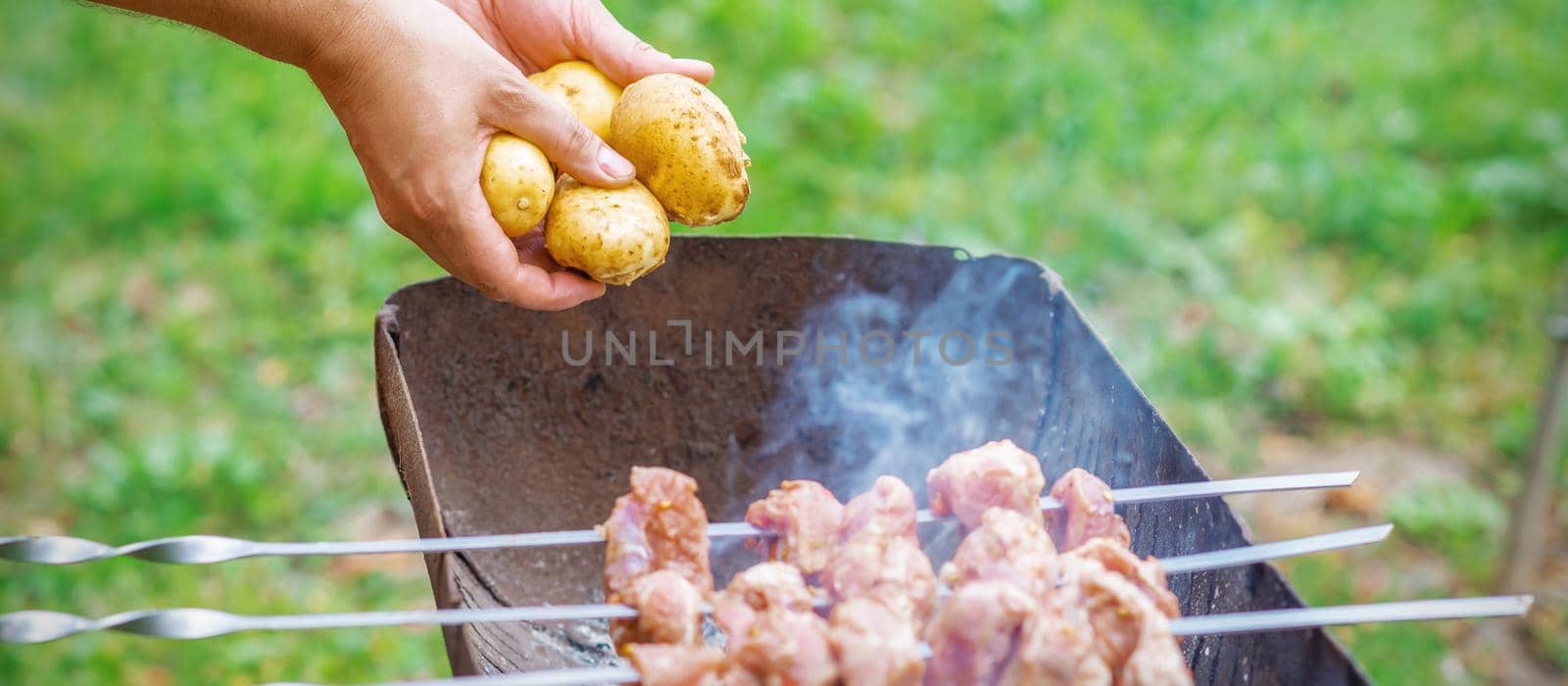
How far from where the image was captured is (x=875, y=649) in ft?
5.91

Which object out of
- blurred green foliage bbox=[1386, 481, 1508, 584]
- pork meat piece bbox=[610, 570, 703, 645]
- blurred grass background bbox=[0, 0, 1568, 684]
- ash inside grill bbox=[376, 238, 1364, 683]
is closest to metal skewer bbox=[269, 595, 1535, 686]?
pork meat piece bbox=[610, 570, 703, 645]

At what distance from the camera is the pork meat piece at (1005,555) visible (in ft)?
6.39

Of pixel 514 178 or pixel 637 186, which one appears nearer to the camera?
pixel 514 178

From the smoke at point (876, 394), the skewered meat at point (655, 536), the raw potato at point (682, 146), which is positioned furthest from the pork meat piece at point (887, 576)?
the smoke at point (876, 394)

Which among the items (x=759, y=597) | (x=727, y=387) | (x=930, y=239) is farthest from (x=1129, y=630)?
(x=930, y=239)

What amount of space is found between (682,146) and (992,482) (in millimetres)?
914

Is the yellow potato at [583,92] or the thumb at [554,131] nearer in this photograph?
the thumb at [554,131]

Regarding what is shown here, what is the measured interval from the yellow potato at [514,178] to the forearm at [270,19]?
38 cm

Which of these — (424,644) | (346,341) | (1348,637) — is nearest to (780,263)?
(424,644)

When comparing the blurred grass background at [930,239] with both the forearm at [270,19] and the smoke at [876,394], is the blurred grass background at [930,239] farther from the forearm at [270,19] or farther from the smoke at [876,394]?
the forearm at [270,19]

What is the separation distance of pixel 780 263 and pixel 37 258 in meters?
4.16

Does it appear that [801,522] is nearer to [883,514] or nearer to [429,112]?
[883,514]

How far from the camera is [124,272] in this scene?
5281mm

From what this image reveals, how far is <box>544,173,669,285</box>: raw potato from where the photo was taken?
2285 millimetres
